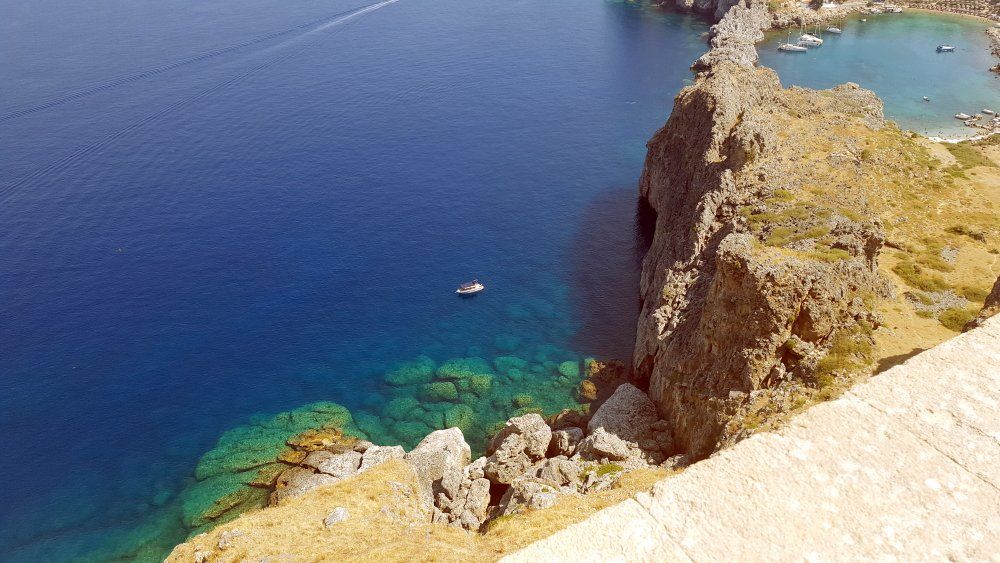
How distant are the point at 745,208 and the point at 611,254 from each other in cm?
2496

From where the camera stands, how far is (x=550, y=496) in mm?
36281

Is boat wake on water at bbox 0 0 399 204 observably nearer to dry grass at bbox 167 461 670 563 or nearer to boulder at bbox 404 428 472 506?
dry grass at bbox 167 461 670 563

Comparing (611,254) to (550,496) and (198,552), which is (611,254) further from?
(198,552)

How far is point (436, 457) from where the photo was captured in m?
45.7

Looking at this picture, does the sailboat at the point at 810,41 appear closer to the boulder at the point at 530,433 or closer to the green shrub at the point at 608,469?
the boulder at the point at 530,433

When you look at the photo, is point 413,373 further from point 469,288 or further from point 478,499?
point 478,499

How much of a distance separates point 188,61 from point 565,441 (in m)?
125

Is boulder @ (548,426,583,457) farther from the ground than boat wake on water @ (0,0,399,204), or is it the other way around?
boat wake on water @ (0,0,399,204)

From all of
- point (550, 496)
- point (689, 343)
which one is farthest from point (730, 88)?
point (550, 496)

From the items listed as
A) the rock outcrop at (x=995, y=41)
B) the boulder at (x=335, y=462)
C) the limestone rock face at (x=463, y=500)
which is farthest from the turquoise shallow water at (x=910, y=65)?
the boulder at (x=335, y=462)

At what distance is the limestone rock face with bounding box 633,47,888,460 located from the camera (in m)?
36.7

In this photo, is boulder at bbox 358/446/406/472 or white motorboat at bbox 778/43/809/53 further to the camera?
white motorboat at bbox 778/43/809/53

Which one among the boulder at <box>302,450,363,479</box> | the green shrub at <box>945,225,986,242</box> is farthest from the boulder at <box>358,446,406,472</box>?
the green shrub at <box>945,225,986,242</box>

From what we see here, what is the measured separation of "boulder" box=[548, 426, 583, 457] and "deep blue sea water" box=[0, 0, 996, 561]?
24.3 ft
